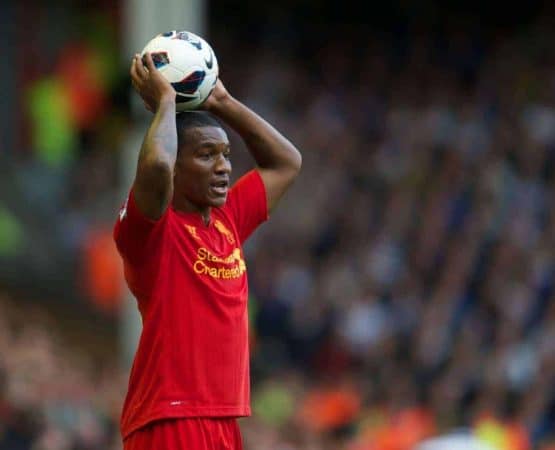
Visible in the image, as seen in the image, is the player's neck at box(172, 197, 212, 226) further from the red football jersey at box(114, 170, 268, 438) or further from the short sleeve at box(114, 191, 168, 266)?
the short sleeve at box(114, 191, 168, 266)

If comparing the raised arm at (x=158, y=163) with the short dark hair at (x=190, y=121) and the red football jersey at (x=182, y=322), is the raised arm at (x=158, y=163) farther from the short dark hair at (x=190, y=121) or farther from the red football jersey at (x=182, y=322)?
the short dark hair at (x=190, y=121)

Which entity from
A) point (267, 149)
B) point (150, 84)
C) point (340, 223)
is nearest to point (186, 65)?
point (150, 84)

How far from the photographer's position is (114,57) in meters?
18.0

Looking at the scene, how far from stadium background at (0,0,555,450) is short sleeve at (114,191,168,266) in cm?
352

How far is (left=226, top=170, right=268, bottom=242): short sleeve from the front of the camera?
20.4 feet

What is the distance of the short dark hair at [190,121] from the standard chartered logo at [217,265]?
396mm

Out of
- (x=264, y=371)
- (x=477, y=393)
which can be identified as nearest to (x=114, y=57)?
(x=264, y=371)

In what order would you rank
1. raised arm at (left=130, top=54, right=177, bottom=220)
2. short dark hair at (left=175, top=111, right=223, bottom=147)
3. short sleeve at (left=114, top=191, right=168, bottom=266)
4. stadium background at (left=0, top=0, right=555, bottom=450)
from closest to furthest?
raised arm at (left=130, top=54, right=177, bottom=220) → short sleeve at (left=114, top=191, right=168, bottom=266) → short dark hair at (left=175, top=111, right=223, bottom=147) → stadium background at (left=0, top=0, right=555, bottom=450)

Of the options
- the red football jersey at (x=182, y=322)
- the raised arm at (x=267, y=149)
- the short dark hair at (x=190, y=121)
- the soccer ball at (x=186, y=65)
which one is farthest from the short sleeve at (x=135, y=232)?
the raised arm at (x=267, y=149)

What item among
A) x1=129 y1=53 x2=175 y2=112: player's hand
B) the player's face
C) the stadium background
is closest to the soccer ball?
x1=129 y1=53 x2=175 y2=112: player's hand

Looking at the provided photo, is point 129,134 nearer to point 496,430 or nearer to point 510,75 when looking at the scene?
point 496,430

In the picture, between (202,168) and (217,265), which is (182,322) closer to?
(217,265)

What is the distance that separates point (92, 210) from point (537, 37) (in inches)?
181

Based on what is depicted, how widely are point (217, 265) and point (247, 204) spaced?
0.45 metres
